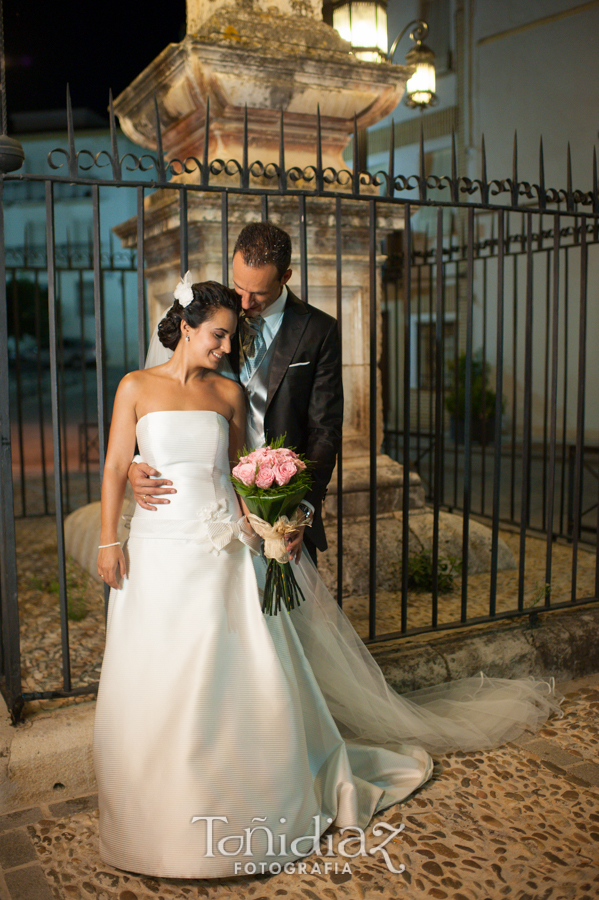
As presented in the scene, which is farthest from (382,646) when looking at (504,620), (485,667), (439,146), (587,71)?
(439,146)

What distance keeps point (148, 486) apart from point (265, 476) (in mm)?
479

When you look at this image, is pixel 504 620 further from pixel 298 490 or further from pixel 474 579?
pixel 298 490

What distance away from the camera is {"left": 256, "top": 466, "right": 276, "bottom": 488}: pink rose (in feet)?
8.47

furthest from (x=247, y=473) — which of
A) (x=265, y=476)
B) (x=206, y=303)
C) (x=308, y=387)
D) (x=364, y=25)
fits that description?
(x=364, y=25)

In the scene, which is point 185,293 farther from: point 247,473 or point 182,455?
point 247,473

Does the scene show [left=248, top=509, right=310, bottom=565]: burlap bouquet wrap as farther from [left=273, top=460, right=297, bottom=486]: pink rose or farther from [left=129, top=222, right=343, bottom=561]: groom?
[left=129, top=222, right=343, bottom=561]: groom

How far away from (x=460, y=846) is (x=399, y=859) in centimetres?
25

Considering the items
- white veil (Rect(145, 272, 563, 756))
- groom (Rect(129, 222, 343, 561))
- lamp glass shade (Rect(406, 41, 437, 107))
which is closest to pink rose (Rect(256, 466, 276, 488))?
white veil (Rect(145, 272, 563, 756))

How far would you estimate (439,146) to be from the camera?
19750 millimetres

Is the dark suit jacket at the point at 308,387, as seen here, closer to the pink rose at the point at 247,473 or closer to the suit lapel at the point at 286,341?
the suit lapel at the point at 286,341

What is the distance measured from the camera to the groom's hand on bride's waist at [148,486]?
109 inches

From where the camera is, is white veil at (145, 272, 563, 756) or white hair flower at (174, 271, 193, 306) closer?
white hair flower at (174, 271, 193, 306)

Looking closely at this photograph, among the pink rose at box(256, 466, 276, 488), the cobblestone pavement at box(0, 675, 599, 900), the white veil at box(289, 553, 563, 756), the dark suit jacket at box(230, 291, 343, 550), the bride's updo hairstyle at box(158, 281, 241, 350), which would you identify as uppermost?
the bride's updo hairstyle at box(158, 281, 241, 350)

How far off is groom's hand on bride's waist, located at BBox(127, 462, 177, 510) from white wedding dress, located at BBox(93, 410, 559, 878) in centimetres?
3
